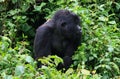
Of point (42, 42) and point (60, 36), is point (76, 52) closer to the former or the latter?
point (60, 36)

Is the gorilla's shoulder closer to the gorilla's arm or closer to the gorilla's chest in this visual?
the gorilla's arm

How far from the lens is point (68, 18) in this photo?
18.5 ft

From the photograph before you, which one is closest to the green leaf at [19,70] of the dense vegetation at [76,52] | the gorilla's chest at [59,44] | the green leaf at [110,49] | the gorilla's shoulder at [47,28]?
the dense vegetation at [76,52]

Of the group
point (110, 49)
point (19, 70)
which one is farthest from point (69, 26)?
point (19, 70)

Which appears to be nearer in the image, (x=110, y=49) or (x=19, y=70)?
(x=19, y=70)

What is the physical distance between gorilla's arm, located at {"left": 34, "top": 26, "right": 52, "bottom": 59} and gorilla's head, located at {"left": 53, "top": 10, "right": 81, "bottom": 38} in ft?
0.54

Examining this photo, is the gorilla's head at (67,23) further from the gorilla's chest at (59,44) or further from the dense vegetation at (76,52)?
the dense vegetation at (76,52)

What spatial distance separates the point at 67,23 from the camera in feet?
18.6

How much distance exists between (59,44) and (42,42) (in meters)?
0.32

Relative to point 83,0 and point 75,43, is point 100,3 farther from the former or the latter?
point 75,43

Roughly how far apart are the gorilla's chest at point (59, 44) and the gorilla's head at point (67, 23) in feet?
0.37

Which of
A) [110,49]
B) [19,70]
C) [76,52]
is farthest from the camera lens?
[76,52]

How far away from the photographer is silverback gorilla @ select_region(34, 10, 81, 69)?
18.5 feet

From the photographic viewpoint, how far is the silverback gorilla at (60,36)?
563 cm
